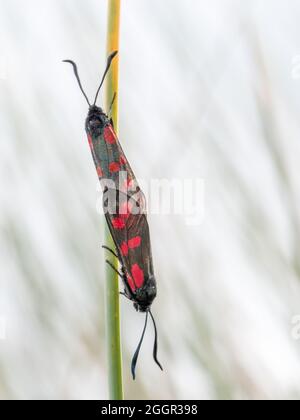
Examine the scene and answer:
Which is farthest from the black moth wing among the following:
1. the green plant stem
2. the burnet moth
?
the green plant stem

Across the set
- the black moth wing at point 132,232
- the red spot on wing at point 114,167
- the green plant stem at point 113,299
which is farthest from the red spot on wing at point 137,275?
the green plant stem at point 113,299

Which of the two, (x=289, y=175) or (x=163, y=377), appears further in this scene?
(x=163, y=377)

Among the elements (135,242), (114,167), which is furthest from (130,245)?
(114,167)

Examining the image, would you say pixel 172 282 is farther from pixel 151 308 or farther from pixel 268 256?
pixel 268 256

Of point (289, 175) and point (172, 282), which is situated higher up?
point (289, 175)

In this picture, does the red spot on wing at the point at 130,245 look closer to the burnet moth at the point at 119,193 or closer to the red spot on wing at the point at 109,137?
the burnet moth at the point at 119,193
